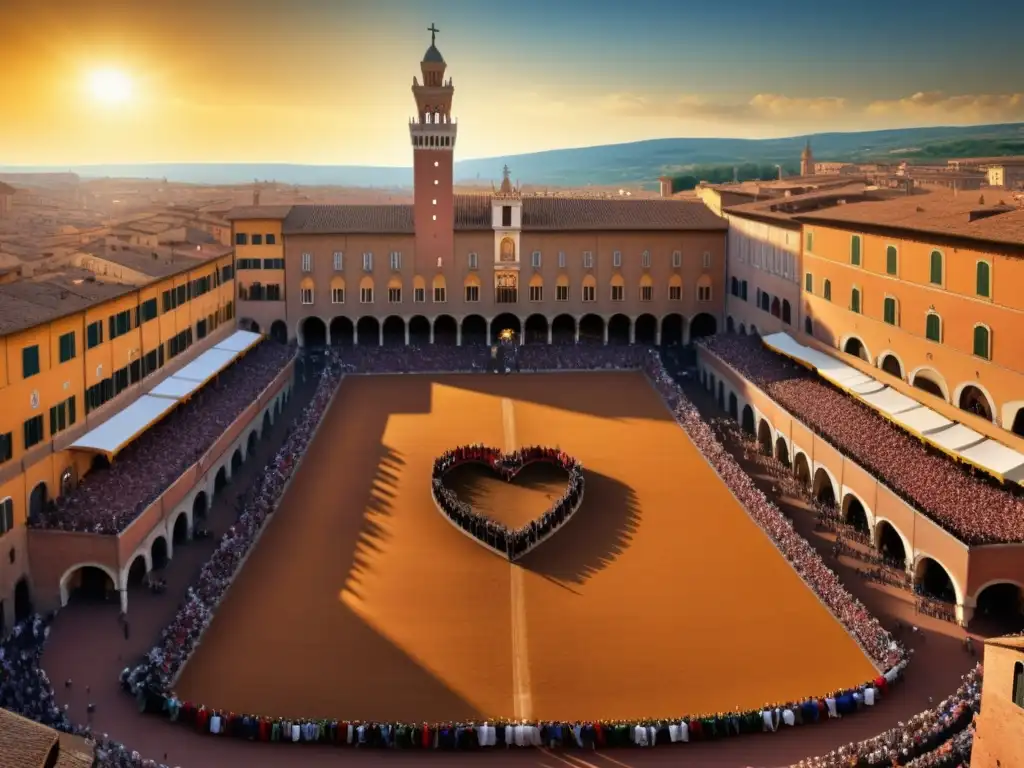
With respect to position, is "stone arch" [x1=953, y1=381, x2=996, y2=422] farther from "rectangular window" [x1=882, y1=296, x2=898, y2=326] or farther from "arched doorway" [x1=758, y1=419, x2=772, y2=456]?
"arched doorway" [x1=758, y1=419, x2=772, y2=456]

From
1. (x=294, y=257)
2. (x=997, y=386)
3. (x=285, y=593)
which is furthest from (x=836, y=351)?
(x=294, y=257)

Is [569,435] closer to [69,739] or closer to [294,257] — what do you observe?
[294,257]

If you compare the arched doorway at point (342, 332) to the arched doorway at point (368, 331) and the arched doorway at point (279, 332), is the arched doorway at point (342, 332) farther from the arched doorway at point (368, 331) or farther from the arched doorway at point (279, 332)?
the arched doorway at point (279, 332)

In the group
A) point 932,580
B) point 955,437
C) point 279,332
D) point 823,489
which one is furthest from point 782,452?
point 279,332

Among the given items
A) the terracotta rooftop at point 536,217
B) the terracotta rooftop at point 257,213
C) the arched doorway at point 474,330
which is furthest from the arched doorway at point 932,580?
the terracotta rooftop at point 257,213

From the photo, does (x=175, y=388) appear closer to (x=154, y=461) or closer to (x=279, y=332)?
(x=154, y=461)
